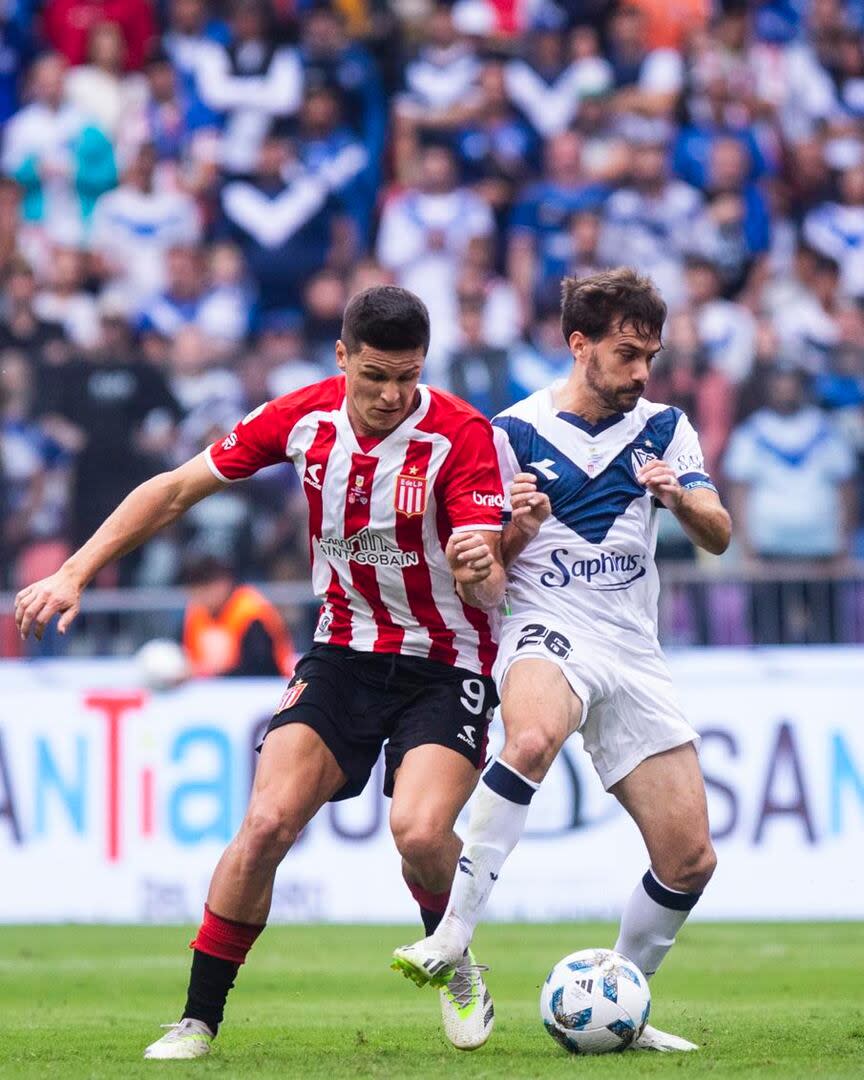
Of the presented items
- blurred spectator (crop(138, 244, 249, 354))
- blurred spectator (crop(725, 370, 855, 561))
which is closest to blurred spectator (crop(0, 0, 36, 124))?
blurred spectator (crop(138, 244, 249, 354))

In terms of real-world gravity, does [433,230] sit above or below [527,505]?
above

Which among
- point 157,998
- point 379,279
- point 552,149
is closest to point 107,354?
point 379,279

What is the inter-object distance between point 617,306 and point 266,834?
2167 mm

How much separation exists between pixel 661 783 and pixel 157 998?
3.06 m

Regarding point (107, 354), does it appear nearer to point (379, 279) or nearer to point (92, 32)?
point (379, 279)

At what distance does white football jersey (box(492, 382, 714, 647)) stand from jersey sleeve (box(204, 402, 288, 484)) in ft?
2.63

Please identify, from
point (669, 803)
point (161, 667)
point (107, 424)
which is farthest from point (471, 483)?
point (107, 424)

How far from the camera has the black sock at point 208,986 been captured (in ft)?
21.6

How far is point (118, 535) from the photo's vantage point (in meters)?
6.75

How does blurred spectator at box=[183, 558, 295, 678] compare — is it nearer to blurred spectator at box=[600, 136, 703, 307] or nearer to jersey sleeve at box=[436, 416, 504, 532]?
blurred spectator at box=[600, 136, 703, 307]

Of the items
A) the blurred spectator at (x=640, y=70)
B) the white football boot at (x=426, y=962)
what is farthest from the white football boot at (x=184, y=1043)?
the blurred spectator at (x=640, y=70)

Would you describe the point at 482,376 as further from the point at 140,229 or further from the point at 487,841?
the point at 487,841

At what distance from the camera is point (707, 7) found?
18.6 m

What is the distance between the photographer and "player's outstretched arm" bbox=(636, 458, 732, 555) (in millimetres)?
6602
